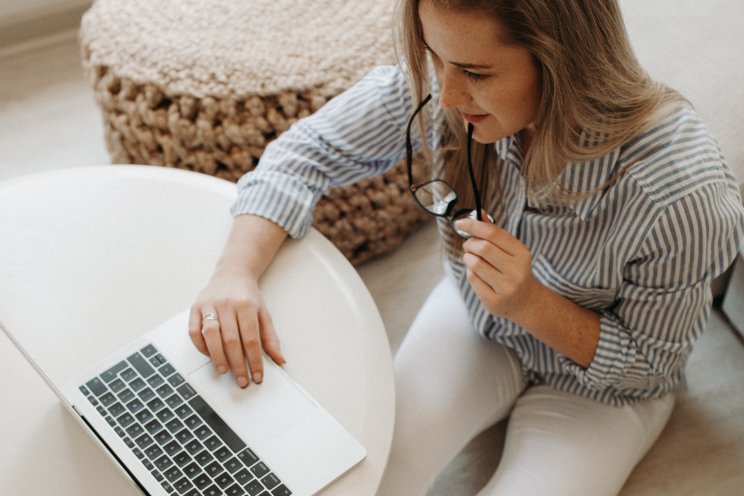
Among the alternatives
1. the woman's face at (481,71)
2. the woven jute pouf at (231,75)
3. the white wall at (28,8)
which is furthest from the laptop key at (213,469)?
the white wall at (28,8)

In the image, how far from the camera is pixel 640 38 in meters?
1.28

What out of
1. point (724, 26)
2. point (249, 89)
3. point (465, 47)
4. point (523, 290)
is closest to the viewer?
point (465, 47)

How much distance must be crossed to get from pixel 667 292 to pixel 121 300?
0.64m

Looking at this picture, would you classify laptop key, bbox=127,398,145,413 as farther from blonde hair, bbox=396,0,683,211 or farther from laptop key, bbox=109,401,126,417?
blonde hair, bbox=396,0,683,211

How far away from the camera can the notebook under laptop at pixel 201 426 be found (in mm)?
824

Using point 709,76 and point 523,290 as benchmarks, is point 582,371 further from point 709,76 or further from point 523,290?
point 709,76

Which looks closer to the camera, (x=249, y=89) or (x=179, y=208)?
(x=179, y=208)

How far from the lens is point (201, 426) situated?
2.83 feet

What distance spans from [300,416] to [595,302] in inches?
16.4

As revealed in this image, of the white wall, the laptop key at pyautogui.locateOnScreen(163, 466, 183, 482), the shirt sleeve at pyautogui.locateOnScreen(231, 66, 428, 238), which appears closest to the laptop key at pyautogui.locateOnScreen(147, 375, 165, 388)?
the laptop key at pyautogui.locateOnScreen(163, 466, 183, 482)

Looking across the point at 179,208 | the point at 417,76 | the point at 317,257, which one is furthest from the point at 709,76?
the point at 179,208

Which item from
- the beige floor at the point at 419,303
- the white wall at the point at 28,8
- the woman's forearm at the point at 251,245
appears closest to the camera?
the woman's forearm at the point at 251,245

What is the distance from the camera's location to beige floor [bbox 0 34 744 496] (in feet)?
4.45

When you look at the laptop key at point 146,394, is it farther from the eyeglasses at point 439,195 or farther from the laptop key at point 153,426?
the eyeglasses at point 439,195
